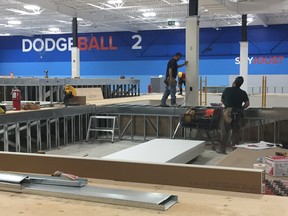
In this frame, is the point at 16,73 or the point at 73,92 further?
the point at 16,73

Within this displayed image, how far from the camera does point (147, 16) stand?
20453 millimetres

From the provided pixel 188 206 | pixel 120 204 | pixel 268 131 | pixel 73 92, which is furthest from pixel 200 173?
pixel 73 92

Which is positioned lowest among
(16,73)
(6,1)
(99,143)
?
(99,143)

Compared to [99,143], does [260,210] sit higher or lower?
higher

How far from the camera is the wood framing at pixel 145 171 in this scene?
2.17 meters

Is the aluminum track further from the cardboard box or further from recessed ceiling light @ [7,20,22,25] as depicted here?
recessed ceiling light @ [7,20,22,25]

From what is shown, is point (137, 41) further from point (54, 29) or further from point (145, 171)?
point (145, 171)

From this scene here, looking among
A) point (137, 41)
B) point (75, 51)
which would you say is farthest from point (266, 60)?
point (75, 51)

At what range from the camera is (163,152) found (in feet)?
21.0

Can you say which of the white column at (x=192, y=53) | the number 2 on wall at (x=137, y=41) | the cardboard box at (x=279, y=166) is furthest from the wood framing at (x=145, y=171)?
the number 2 on wall at (x=137, y=41)

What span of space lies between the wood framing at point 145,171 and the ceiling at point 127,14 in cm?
1154

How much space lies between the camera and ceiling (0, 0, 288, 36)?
1523 centimetres

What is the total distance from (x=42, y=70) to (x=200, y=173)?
2578 cm

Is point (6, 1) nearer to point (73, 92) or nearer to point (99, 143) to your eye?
point (73, 92)
